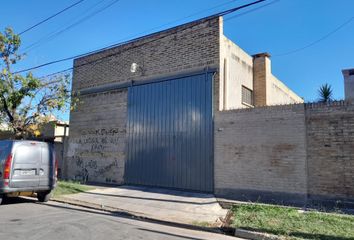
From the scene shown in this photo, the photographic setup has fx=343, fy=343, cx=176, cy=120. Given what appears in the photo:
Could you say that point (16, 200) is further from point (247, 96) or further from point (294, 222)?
point (247, 96)

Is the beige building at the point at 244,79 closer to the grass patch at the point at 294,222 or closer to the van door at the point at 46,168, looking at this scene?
the grass patch at the point at 294,222

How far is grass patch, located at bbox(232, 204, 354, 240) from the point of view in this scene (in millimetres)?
7223

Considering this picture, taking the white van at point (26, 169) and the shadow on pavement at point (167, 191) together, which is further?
the shadow on pavement at point (167, 191)

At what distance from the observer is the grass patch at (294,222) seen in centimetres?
722

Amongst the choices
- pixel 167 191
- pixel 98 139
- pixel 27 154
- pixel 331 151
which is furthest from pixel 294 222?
pixel 98 139

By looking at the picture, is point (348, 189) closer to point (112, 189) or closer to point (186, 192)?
point (186, 192)

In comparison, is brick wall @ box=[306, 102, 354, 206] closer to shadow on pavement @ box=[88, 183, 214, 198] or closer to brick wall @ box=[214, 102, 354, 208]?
brick wall @ box=[214, 102, 354, 208]

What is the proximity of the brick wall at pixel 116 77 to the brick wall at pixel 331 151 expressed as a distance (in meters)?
4.10

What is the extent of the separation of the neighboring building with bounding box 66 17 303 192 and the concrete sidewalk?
3.42ft

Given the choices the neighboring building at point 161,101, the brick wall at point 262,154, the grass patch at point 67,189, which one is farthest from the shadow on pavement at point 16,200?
the brick wall at point 262,154

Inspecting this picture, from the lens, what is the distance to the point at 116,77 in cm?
1748

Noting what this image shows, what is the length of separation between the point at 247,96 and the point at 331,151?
6931 millimetres

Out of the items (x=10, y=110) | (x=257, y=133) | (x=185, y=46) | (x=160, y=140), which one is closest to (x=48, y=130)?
(x=10, y=110)

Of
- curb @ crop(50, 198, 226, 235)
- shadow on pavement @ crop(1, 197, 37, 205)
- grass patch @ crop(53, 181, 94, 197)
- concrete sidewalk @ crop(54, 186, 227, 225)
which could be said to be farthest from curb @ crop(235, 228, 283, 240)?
grass patch @ crop(53, 181, 94, 197)
